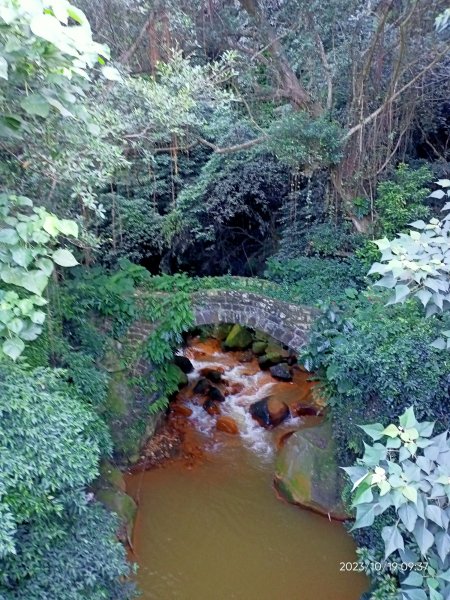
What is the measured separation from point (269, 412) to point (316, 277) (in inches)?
95.3

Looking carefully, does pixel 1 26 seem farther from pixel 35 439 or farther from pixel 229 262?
pixel 229 262

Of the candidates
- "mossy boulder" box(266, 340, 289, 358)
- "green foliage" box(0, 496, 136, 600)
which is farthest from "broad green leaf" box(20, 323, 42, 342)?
"mossy boulder" box(266, 340, 289, 358)

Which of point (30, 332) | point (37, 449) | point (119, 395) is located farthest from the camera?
point (119, 395)

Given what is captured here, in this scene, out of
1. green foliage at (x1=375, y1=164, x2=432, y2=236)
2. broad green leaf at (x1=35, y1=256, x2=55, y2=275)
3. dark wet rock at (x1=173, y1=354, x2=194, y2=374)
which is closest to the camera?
broad green leaf at (x1=35, y1=256, x2=55, y2=275)

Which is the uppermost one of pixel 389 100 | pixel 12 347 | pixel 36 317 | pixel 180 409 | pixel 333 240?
pixel 389 100

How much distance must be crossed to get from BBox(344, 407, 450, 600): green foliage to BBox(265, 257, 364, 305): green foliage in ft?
14.3

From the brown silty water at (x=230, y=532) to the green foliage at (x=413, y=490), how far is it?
10.7 feet

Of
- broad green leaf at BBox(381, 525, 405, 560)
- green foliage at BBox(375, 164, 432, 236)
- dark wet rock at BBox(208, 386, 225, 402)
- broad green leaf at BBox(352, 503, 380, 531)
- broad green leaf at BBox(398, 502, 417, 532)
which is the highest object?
green foliage at BBox(375, 164, 432, 236)

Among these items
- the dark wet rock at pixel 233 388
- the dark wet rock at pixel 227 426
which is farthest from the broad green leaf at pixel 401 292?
the dark wet rock at pixel 233 388

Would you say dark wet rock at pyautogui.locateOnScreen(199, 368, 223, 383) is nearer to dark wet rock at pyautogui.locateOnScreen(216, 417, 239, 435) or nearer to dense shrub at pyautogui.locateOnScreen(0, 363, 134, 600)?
dark wet rock at pyautogui.locateOnScreen(216, 417, 239, 435)

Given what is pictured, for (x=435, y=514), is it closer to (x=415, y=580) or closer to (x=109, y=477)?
(x=415, y=580)

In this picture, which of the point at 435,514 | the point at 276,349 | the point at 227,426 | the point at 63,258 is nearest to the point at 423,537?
the point at 435,514

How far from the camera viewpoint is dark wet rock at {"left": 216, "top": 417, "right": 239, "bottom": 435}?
25.8ft

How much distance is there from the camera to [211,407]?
27.8 ft
